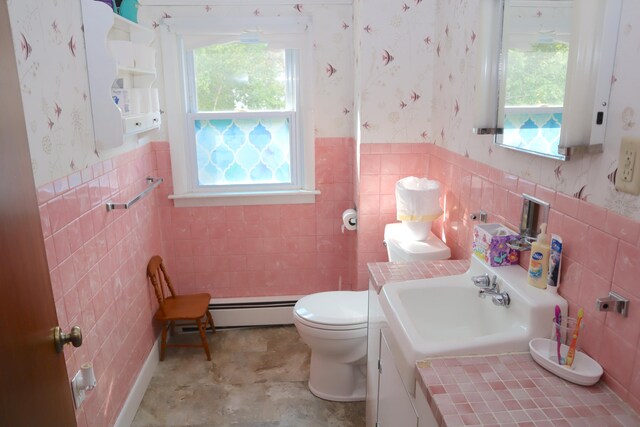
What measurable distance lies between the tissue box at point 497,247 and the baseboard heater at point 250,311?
68.3 inches

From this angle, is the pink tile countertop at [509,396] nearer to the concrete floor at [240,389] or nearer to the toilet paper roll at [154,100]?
the concrete floor at [240,389]

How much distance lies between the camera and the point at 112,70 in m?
1.89

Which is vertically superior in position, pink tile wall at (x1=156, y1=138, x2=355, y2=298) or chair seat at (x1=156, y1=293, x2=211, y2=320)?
pink tile wall at (x1=156, y1=138, x2=355, y2=298)

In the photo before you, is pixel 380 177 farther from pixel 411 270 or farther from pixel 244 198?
pixel 244 198

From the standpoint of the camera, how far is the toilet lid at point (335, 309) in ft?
7.35

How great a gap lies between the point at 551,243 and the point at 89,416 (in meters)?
1.76

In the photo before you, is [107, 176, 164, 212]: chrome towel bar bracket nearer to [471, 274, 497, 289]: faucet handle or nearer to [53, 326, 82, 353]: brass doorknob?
[53, 326, 82, 353]: brass doorknob

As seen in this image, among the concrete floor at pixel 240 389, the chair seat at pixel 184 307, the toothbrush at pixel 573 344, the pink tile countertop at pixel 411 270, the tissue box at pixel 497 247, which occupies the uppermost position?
the tissue box at pixel 497 247

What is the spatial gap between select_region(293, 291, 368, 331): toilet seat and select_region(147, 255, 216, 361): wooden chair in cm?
70

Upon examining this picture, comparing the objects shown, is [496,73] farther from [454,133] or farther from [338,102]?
[338,102]

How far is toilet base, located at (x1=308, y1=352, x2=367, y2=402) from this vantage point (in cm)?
239

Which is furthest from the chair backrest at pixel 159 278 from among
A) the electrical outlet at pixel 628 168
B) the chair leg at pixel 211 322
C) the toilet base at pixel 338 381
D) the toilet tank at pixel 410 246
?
the electrical outlet at pixel 628 168

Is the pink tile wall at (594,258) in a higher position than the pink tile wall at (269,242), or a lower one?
higher

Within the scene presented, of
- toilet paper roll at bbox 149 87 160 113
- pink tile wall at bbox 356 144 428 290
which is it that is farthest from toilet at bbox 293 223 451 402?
toilet paper roll at bbox 149 87 160 113
